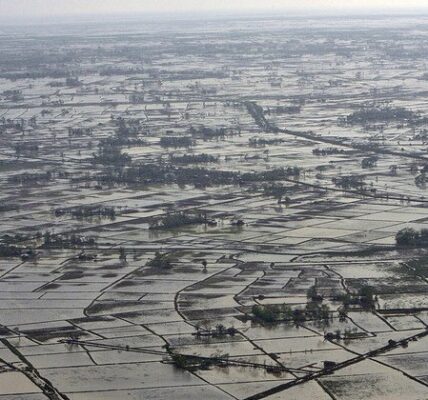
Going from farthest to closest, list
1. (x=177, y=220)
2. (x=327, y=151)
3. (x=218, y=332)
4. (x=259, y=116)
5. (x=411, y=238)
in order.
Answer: (x=259, y=116) → (x=327, y=151) → (x=177, y=220) → (x=411, y=238) → (x=218, y=332)

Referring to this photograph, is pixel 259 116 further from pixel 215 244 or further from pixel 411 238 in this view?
pixel 411 238

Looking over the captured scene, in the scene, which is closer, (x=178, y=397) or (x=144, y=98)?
(x=178, y=397)

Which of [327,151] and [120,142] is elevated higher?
[327,151]

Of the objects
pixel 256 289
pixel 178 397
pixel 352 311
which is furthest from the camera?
pixel 256 289

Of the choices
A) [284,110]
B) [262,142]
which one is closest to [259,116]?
[284,110]

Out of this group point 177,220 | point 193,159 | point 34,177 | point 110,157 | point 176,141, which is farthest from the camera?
point 176,141

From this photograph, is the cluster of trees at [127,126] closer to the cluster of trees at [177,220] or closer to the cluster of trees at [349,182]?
the cluster of trees at [349,182]

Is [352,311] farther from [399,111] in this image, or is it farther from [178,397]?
[399,111]

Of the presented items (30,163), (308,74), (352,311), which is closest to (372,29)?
(308,74)
